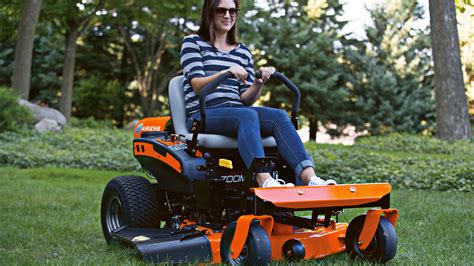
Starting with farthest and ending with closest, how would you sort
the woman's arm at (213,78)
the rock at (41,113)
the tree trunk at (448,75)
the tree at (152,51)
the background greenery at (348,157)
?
the tree at (152,51), the rock at (41,113), the tree trunk at (448,75), the background greenery at (348,157), the woman's arm at (213,78)

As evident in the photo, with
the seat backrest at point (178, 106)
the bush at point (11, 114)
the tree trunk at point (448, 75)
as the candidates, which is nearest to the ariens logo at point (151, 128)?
the seat backrest at point (178, 106)

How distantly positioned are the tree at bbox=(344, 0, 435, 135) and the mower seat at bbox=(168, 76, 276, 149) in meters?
16.5

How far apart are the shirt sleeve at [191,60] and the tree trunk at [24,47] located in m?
11.3

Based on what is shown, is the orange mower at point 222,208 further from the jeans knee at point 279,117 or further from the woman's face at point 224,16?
the woman's face at point 224,16

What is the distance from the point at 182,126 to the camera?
3.65 metres

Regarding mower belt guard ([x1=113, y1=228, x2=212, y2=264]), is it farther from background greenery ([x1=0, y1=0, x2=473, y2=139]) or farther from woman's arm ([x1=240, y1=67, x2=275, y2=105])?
background greenery ([x1=0, y1=0, x2=473, y2=139])

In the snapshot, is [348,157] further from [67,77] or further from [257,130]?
[67,77]

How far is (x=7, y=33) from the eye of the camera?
1761 centimetres

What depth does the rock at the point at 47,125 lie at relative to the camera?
1327cm

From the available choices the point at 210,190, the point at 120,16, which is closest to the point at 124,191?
the point at 210,190

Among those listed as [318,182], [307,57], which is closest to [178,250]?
[318,182]

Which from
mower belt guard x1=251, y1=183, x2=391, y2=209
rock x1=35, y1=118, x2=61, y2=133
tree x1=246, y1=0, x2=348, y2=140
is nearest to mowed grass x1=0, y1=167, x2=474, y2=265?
mower belt guard x1=251, y1=183, x2=391, y2=209

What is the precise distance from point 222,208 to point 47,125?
35.9 feet

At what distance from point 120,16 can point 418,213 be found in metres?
14.1
